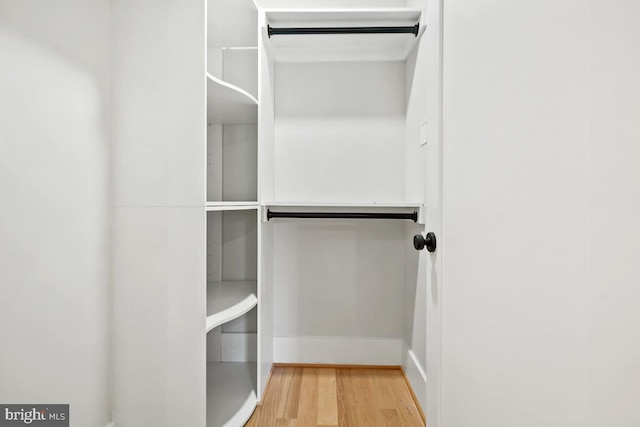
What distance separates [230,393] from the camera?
5.47 feet

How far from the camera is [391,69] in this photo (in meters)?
2.09

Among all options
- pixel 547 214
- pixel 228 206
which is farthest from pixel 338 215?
pixel 547 214

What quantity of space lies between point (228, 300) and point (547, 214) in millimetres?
1431

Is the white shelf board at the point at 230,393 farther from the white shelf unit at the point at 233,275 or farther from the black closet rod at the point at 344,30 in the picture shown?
the black closet rod at the point at 344,30

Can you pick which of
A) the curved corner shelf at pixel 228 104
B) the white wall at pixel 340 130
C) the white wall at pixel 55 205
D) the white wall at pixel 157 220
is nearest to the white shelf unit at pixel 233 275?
the white wall at pixel 340 130

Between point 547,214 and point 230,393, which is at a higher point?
point 547,214

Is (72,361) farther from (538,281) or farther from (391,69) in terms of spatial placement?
(391,69)

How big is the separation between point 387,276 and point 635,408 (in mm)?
1746

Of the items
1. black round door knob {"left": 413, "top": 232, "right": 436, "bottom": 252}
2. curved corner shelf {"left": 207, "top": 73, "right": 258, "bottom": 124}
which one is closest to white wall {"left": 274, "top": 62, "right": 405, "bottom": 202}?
curved corner shelf {"left": 207, "top": 73, "right": 258, "bottom": 124}

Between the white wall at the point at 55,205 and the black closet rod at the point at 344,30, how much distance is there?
2.59ft

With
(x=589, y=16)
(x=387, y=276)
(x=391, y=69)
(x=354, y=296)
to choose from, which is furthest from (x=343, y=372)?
(x=589, y=16)

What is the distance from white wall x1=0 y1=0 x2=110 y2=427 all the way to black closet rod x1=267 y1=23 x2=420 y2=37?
79 cm
